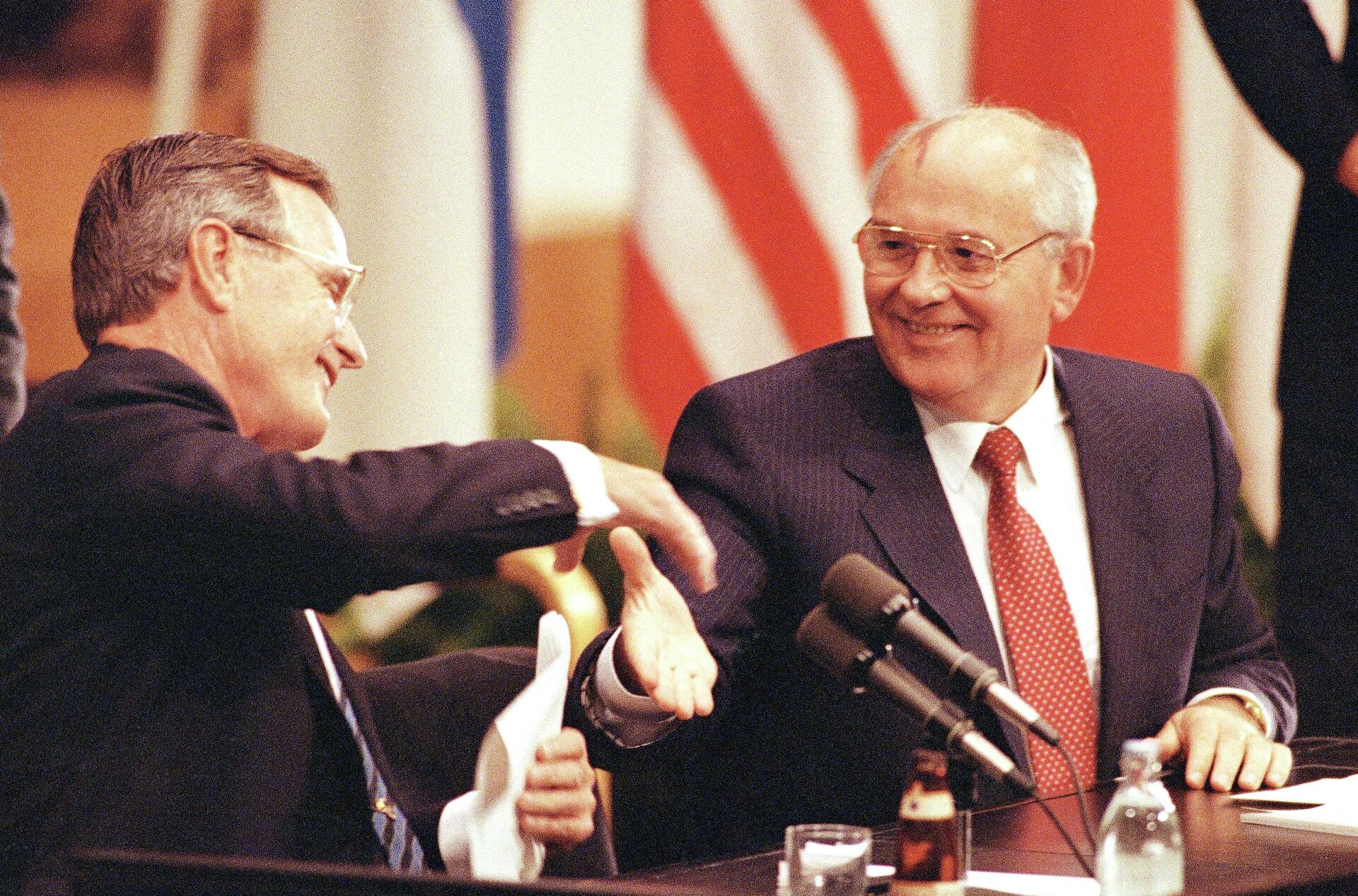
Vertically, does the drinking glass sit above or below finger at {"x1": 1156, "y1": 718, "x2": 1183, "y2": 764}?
above

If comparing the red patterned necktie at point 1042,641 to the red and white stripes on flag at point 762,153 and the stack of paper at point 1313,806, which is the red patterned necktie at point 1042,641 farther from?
the red and white stripes on flag at point 762,153

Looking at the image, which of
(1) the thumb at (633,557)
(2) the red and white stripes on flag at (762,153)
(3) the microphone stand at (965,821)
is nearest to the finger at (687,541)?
(1) the thumb at (633,557)

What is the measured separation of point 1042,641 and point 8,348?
176 centimetres

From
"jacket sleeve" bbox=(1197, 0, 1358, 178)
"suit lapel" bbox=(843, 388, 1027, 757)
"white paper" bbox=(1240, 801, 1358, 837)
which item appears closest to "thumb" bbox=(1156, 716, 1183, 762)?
"suit lapel" bbox=(843, 388, 1027, 757)

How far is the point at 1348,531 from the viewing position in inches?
119

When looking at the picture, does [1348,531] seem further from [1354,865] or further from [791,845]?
[791,845]

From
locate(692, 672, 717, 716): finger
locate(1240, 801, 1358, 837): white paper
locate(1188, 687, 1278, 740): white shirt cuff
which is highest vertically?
locate(692, 672, 717, 716): finger

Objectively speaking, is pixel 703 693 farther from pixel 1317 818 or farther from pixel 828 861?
pixel 1317 818

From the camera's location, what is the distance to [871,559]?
90.8 inches

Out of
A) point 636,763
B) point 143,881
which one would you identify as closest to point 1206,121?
point 636,763

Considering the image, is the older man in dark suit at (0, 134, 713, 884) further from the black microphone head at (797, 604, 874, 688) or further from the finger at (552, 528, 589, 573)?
the black microphone head at (797, 604, 874, 688)

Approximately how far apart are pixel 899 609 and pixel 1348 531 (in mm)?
1879

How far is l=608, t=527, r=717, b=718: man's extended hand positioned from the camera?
1.86 m

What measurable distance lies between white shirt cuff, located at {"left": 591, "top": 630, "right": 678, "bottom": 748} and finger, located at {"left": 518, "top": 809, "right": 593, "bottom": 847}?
321mm
